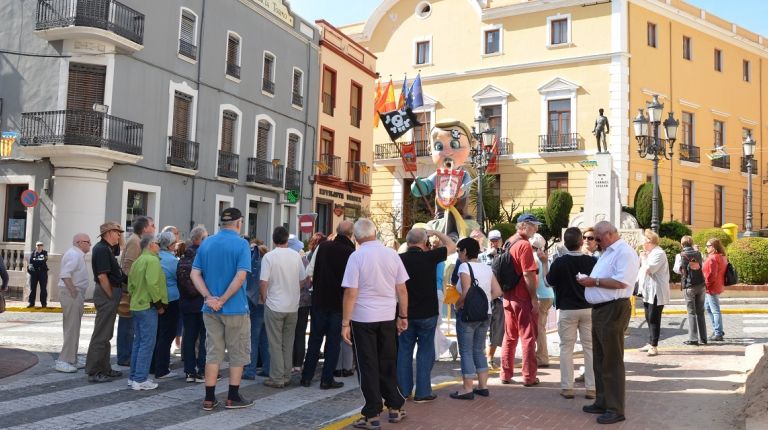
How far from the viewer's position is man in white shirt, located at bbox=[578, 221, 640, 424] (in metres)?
6.64

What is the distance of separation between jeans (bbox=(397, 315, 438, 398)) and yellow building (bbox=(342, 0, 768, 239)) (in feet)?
86.3

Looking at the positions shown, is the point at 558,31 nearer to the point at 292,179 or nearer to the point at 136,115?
the point at 292,179

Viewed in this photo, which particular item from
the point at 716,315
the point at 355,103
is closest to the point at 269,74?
the point at 355,103

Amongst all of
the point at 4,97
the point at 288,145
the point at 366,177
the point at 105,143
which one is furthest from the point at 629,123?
the point at 4,97

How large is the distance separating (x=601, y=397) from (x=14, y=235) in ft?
60.8

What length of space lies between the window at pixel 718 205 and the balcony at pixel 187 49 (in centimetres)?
2771

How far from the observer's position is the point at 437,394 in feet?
25.4

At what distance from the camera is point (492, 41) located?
36156 millimetres

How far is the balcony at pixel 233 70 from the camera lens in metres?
25.3

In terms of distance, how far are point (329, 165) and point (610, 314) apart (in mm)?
25678

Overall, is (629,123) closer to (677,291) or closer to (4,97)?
(677,291)

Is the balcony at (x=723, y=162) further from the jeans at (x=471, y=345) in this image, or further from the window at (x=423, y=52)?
the jeans at (x=471, y=345)

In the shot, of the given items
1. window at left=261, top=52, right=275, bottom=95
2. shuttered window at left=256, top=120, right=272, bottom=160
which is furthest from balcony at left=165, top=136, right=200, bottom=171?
window at left=261, top=52, right=275, bottom=95

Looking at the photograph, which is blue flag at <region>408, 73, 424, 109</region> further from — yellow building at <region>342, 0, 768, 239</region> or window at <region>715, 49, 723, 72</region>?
window at <region>715, 49, 723, 72</region>
